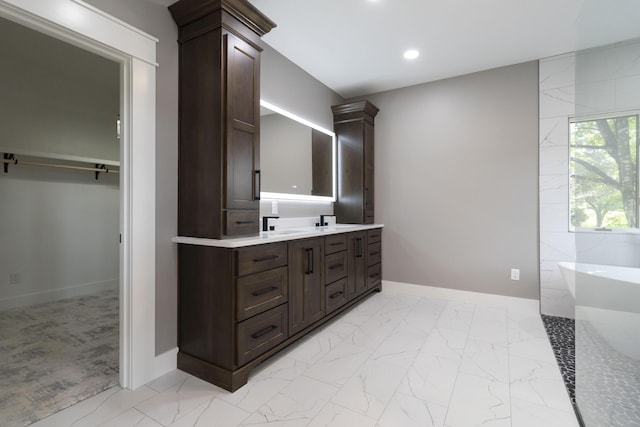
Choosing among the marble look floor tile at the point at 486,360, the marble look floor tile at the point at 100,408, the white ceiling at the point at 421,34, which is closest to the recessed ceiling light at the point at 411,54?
the white ceiling at the point at 421,34

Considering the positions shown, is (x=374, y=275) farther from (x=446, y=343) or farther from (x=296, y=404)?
(x=296, y=404)

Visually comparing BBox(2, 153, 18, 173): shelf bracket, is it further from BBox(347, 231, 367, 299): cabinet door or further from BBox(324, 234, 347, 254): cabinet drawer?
BBox(347, 231, 367, 299): cabinet door

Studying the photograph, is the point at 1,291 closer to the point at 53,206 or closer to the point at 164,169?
the point at 53,206

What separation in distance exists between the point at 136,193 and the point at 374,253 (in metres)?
2.64

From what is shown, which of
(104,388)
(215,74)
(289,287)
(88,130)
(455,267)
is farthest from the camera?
(88,130)

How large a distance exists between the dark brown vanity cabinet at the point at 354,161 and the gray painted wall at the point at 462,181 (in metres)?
0.20

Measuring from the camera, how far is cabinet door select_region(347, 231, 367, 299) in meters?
3.03

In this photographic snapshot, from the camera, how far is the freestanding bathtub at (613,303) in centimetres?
123

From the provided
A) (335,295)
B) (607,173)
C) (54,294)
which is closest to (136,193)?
(335,295)

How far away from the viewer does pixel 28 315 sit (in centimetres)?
297

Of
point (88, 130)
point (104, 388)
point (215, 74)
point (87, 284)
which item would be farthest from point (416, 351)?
point (88, 130)

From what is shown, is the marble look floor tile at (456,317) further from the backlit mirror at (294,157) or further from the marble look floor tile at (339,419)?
the backlit mirror at (294,157)

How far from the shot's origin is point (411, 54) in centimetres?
298

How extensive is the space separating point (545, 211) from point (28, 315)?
5.38 meters
